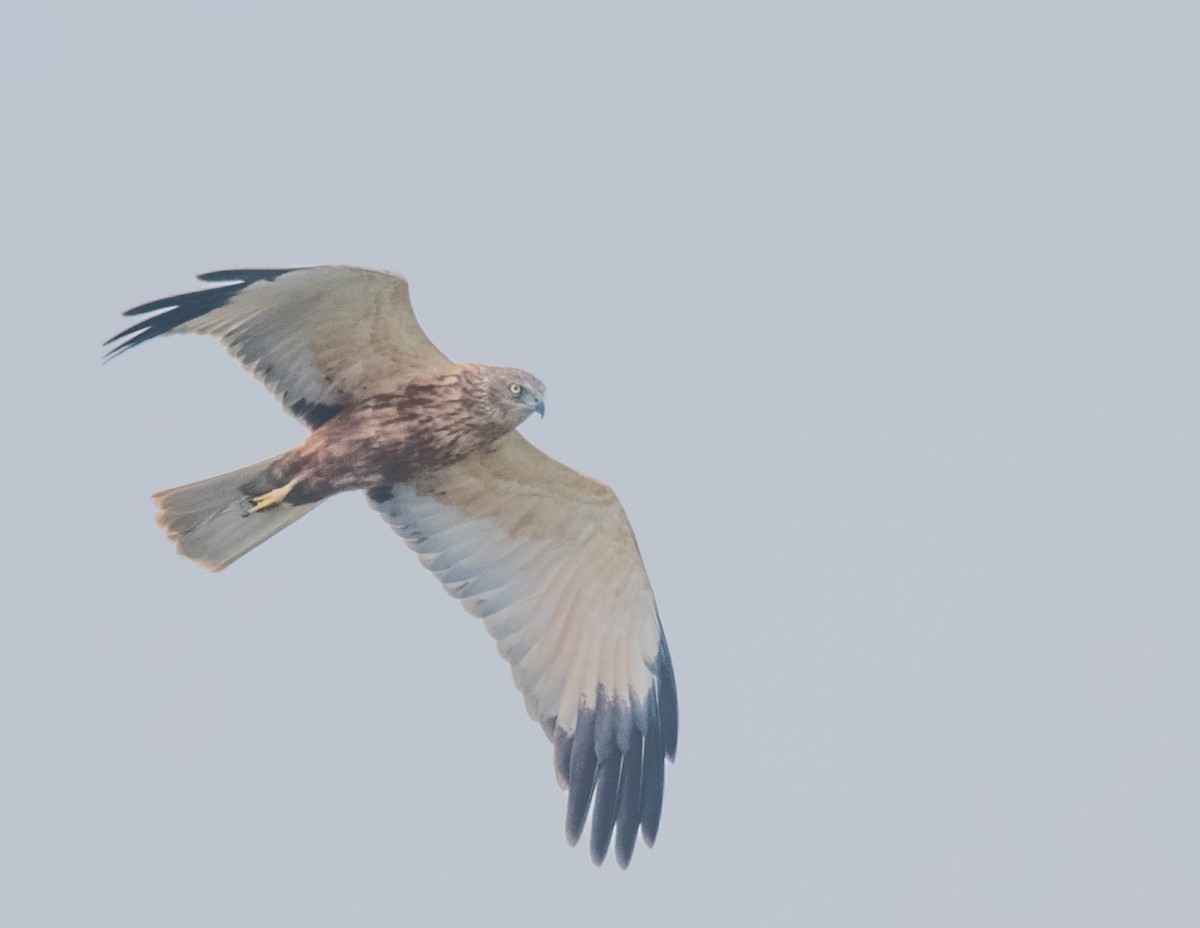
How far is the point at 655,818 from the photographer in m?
13.0

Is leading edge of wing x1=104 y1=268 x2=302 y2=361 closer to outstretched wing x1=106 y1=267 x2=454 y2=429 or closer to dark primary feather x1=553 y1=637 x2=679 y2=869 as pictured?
outstretched wing x1=106 y1=267 x2=454 y2=429

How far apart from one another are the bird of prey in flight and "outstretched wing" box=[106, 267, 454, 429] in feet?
0.04

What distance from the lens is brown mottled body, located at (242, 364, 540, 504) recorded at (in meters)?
12.2

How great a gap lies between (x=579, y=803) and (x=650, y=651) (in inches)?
45.8

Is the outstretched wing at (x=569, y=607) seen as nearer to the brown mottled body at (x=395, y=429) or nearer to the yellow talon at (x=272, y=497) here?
the brown mottled body at (x=395, y=429)

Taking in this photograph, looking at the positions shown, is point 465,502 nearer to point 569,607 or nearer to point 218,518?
point 569,607

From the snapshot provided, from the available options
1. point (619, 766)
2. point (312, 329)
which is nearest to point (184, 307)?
point (312, 329)

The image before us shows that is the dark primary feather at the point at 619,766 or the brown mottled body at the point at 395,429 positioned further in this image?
the dark primary feather at the point at 619,766

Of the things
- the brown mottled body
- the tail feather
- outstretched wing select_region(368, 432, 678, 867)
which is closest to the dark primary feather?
outstretched wing select_region(368, 432, 678, 867)

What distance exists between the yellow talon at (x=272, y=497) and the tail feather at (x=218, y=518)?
47mm

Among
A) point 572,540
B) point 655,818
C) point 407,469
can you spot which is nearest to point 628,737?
point 655,818

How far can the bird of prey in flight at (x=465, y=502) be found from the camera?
11969 millimetres

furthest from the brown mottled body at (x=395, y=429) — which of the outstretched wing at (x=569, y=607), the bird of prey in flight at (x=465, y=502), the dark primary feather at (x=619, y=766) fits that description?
the dark primary feather at (x=619, y=766)

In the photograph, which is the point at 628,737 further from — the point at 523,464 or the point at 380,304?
the point at 380,304
